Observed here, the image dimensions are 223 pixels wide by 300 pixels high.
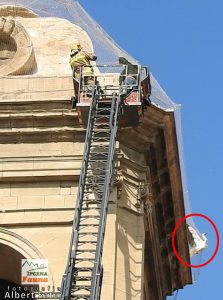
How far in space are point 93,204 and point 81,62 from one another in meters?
3.69

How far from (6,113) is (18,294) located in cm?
422

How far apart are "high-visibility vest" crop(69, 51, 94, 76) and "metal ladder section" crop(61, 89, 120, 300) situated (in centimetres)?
76

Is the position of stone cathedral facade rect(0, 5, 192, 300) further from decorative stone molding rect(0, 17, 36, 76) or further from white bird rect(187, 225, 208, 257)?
white bird rect(187, 225, 208, 257)

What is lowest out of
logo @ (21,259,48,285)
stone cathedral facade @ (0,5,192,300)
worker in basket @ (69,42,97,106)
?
logo @ (21,259,48,285)

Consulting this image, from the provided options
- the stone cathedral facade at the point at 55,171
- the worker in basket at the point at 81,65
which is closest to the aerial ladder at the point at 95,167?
the worker in basket at the point at 81,65

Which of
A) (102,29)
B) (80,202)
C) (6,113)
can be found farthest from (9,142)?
(102,29)

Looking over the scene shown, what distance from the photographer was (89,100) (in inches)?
1247

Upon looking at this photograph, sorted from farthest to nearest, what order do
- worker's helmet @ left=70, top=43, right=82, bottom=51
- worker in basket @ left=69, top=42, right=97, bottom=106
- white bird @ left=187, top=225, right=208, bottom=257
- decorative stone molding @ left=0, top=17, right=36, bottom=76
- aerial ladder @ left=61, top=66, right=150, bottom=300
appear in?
white bird @ left=187, top=225, right=208, bottom=257
decorative stone molding @ left=0, top=17, right=36, bottom=76
worker's helmet @ left=70, top=43, right=82, bottom=51
worker in basket @ left=69, top=42, right=97, bottom=106
aerial ladder @ left=61, top=66, right=150, bottom=300

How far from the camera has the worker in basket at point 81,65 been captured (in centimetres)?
3198

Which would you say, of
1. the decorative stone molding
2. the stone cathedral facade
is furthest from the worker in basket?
the decorative stone molding

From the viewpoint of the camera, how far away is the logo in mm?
30598

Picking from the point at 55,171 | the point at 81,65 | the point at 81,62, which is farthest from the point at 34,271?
the point at 81,62

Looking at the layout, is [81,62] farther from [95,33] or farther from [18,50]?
[95,33]

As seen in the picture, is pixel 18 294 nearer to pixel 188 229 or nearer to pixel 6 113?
pixel 6 113
